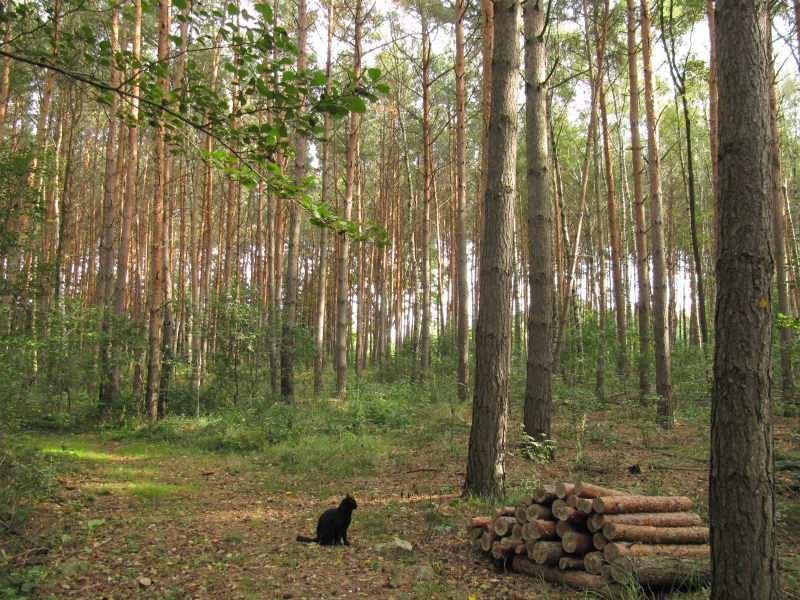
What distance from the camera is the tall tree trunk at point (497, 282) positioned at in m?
5.40

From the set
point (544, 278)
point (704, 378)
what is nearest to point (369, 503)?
point (544, 278)

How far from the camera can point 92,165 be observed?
70.2 ft

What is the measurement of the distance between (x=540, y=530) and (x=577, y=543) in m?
0.29

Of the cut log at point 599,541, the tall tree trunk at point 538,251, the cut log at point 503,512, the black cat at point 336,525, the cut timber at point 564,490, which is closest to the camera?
the cut log at point 599,541

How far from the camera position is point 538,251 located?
24.0 feet

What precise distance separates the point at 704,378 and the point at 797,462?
7.37 m

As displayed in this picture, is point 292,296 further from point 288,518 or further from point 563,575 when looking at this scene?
point 563,575

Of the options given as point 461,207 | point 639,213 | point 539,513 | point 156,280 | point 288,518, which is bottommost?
point 288,518

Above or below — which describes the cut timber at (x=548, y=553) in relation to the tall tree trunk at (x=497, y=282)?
below

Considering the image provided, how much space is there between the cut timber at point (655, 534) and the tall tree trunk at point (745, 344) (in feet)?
3.32

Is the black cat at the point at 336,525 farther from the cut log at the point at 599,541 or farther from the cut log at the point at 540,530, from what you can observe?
the cut log at the point at 599,541

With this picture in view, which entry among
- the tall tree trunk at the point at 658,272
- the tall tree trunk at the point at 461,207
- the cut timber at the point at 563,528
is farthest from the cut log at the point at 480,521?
the tall tree trunk at the point at 461,207

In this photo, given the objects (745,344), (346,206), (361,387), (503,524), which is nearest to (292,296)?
(346,206)

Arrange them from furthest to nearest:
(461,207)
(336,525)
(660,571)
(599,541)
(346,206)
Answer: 1. (346,206)
2. (461,207)
3. (336,525)
4. (599,541)
5. (660,571)
